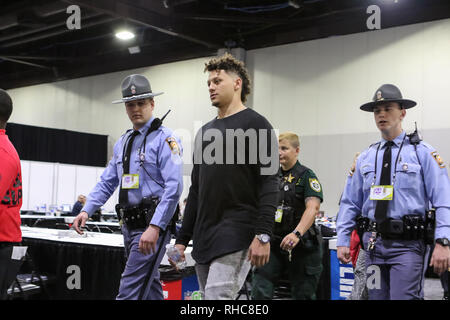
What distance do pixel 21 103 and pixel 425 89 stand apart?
14.3 m

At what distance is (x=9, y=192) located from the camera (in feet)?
7.87

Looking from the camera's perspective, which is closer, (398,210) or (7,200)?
(7,200)

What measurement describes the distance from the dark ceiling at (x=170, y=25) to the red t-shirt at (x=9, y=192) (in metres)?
8.37

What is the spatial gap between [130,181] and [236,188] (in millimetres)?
897

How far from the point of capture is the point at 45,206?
1465cm

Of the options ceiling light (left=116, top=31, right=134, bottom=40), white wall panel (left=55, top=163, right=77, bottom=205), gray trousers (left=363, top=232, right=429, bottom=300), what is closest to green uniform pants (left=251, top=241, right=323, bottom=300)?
gray trousers (left=363, top=232, right=429, bottom=300)

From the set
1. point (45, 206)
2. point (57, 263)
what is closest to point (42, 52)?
point (45, 206)

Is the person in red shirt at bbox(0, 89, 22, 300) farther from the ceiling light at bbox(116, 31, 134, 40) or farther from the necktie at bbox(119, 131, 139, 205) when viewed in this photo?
the ceiling light at bbox(116, 31, 134, 40)

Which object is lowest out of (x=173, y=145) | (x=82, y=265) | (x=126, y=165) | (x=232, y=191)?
(x=82, y=265)

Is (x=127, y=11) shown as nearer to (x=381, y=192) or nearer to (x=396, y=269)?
(x=381, y=192)

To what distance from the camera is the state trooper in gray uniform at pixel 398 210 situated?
8.13 feet

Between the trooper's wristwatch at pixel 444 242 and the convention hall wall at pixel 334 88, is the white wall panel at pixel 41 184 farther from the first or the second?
the trooper's wristwatch at pixel 444 242

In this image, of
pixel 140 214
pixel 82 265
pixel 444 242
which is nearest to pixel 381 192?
pixel 444 242

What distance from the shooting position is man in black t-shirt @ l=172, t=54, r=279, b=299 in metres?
2.09
